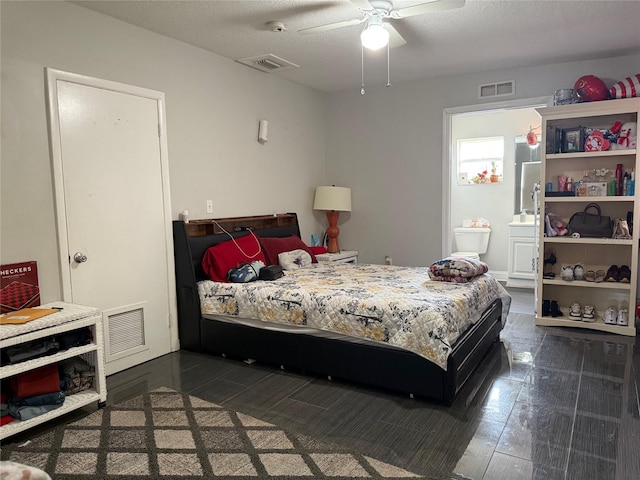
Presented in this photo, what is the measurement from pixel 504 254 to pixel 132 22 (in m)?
5.44

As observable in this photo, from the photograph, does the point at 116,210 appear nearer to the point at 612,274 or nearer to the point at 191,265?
the point at 191,265

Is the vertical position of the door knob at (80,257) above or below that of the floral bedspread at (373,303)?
above

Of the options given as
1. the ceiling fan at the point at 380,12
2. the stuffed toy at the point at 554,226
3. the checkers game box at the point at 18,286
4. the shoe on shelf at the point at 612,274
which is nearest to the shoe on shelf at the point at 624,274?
the shoe on shelf at the point at 612,274

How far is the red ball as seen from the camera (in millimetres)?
4031

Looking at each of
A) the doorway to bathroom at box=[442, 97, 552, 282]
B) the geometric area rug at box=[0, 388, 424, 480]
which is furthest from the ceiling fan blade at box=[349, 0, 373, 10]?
the doorway to bathroom at box=[442, 97, 552, 282]

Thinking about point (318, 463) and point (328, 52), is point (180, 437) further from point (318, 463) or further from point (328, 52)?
point (328, 52)

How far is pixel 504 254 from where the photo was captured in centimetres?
647

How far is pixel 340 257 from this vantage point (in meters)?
5.07

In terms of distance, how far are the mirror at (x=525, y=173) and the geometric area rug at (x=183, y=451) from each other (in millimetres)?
5152

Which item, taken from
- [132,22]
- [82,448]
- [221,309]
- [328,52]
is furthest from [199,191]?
[82,448]

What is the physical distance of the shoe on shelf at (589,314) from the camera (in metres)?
4.20

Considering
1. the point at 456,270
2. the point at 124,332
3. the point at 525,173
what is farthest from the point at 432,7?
the point at 525,173

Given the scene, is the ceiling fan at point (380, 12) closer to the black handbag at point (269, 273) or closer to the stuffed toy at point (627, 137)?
the black handbag at point (269, 273)

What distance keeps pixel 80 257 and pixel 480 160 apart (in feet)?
18.3
